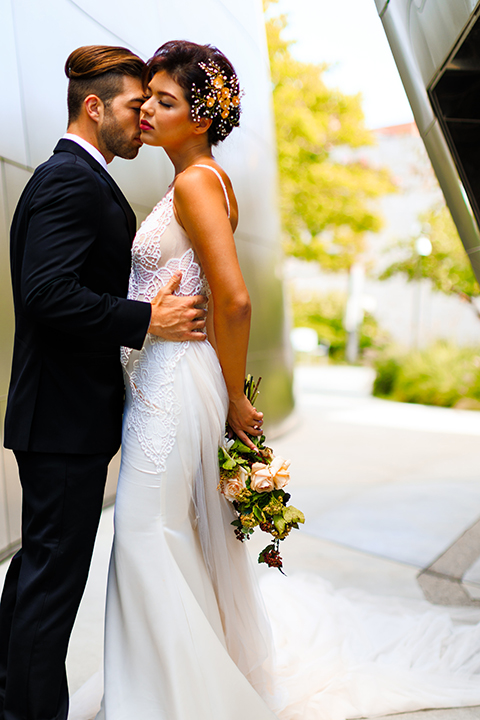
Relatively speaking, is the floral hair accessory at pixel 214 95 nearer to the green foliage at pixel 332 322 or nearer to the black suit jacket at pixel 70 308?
the black suit jacket at pixel 70 308

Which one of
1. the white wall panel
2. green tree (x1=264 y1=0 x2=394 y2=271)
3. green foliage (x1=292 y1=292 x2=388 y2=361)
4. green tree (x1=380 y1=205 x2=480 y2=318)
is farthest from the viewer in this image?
green foliage (x1=292 y1=292 x2=388 y2=361)

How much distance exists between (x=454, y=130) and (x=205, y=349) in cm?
233

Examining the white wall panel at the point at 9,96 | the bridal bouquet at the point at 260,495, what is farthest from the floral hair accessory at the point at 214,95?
the white wall panel at the point at 9,96

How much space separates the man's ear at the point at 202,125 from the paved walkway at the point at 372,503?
2399 mm

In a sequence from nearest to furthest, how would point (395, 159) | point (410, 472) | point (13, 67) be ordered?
point (13, 67) < point (410, 472) < point (395, 159)

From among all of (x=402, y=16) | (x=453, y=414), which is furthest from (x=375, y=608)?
(x=453, y=414)

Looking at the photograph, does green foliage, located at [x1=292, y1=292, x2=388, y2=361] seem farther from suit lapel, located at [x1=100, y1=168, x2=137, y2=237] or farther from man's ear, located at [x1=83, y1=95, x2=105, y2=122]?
man's ear, located at [x1=83, y1=95, x2=105, y2=122]

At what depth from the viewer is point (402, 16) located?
10.1ft

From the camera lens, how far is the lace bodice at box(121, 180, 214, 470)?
1936 mm

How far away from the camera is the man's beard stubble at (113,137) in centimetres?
196

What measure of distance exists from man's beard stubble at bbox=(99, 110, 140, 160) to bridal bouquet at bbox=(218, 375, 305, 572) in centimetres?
110

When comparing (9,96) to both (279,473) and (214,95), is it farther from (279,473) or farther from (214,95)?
(279,473)

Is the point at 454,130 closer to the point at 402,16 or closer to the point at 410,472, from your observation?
the point at 402,16

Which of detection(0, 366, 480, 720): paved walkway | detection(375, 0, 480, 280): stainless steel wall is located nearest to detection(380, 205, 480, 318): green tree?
detection(0, 366, 480, 720): paved walkway
